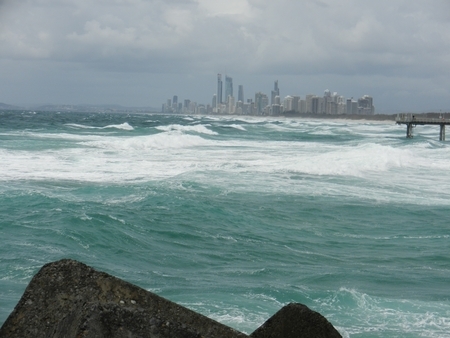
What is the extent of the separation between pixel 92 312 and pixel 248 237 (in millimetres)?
11917

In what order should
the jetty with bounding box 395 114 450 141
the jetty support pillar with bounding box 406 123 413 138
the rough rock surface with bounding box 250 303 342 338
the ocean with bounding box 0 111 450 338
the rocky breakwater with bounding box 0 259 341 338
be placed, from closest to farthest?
the rocky breakwater with bounding box 0 259 341 338 < the rough rock surface with bounding box 250 303 342 338 < the ocean with bounding box 0 111 450 338 < the jetty with bounding box 395 114 450 141 < the jetty support pillar with bounding box 406 123 413 138

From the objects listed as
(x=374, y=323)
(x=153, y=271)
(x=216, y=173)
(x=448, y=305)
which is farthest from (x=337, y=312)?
(x=216, y=173)

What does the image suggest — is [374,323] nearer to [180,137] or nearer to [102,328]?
[102,328]

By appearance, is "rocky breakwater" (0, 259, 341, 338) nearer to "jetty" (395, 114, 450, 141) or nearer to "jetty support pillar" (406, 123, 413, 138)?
"jetty" (395, 114, 450, 141)

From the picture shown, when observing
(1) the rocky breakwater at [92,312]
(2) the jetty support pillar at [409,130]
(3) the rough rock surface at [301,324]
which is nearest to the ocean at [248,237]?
(3) the rough rock surface at [301,324]

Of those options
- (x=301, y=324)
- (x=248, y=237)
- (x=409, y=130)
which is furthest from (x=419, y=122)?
(x=301, y=324)

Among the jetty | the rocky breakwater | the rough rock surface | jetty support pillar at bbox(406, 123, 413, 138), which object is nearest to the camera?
the rocky breakwater

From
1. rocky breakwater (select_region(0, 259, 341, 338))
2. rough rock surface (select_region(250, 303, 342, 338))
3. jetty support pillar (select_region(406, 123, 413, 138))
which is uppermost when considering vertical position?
rocky breakwater (select_region(0, 259, 341, 338))

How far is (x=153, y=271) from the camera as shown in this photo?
1181cm

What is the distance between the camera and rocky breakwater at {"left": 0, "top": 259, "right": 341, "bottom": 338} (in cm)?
307

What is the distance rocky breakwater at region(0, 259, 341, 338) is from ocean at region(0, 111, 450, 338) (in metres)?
5.09

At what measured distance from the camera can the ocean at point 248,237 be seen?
9688 millimetres

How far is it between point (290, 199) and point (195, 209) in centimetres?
360

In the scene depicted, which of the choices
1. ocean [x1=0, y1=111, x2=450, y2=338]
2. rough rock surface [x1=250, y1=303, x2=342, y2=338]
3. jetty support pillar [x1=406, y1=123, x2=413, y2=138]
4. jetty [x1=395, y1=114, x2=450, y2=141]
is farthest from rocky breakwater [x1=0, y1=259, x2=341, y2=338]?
jetty support pillar [x1=406, y1=123, x2=413, y2=138]
